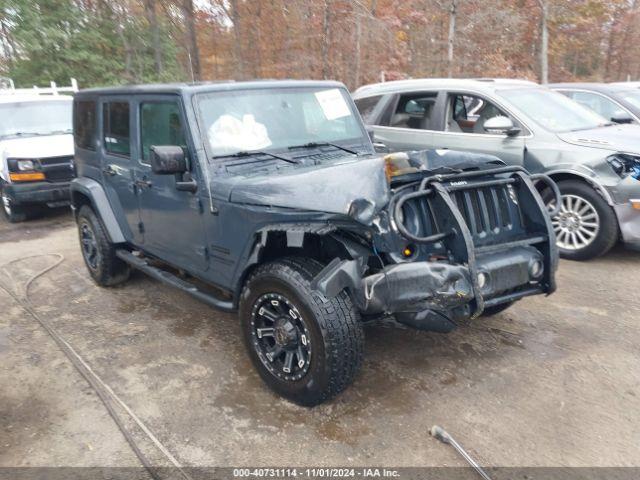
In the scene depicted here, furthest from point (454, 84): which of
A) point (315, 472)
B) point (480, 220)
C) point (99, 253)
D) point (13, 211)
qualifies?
point (13, 211)

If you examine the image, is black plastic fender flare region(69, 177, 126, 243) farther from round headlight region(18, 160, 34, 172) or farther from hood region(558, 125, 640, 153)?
hood region(558, 125, 640, 153)

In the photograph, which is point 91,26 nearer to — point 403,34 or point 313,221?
point 403,34

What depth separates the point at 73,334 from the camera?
14.1 feet

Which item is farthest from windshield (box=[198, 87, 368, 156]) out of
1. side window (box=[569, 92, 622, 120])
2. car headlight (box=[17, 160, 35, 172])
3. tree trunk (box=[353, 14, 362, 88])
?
tree trunk (box=[353, 14, 362, 88])

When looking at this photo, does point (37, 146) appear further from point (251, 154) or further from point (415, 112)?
point (251, 154)

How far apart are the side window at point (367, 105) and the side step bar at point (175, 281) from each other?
3.91 meters

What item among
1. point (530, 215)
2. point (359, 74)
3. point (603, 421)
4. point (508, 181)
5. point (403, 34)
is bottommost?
point (603, 421)

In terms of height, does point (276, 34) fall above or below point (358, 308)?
above

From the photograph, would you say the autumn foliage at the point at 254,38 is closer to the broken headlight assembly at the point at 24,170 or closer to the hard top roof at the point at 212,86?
the broken headlight assembly at the point at 24,170

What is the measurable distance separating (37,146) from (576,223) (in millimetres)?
7489

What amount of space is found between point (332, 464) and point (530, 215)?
188 cm

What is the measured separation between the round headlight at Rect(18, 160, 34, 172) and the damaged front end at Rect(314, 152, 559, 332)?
670 cm

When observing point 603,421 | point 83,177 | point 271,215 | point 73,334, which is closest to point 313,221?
point 271,215

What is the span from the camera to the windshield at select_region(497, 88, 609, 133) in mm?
5995
